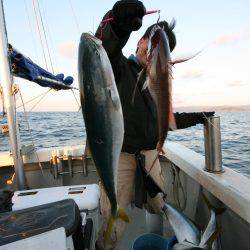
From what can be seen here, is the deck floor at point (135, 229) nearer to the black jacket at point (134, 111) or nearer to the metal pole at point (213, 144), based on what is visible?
the metal pole at point (213, 144)

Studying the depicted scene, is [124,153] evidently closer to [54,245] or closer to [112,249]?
[112,249]

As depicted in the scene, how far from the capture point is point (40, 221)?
2219 millimetres

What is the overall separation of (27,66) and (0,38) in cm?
54

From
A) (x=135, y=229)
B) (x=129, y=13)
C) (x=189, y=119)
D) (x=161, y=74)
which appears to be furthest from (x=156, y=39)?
(x=135, y=229)

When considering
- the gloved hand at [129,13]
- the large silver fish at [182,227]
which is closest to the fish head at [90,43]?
the gloved hand at [129,13]

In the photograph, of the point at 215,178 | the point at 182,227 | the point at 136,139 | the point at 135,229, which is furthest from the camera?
the point at 135,229

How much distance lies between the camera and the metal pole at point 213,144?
3160mm

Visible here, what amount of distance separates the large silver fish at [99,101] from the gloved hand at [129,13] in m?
0.43

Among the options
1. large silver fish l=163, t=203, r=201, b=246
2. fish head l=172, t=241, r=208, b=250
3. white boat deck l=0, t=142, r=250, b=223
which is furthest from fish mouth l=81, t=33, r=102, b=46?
large silver fish l=163, t=203, r=201, b=246

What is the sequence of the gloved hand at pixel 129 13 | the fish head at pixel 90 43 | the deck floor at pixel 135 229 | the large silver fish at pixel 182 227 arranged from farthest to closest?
the deck floor at pixel 135 229 < the large silver fish at pixel 182 227 < the gloved hand at pixel 129 13 < the fish head at pixel 90 43

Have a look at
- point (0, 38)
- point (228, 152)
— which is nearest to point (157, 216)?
point (0, 38)

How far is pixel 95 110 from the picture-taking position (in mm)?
1262

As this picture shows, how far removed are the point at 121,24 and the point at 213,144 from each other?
78.1 inches

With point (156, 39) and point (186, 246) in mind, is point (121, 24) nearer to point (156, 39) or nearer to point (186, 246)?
point (156, 39)
